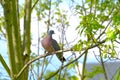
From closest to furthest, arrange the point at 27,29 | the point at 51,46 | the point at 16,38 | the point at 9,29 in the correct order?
the point at 9,29, the point at 16,38, the point at 51,46, the point at 27,29

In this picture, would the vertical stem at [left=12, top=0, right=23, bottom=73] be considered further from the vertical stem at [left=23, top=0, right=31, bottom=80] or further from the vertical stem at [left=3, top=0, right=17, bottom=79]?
the vertical stem at [left=23, top=0, right=31, bottom=80]

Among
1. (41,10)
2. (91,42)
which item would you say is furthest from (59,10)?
(91,42)

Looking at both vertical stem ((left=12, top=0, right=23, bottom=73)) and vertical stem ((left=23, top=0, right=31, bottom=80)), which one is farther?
vertical stem ((left=23, top=0, right=31, bottom=80))

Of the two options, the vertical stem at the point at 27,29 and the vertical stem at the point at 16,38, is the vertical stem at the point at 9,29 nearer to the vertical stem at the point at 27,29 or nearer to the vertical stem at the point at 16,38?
the vertical stem at the point at 16,38

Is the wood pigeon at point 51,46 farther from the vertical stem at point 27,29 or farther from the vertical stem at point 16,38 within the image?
the vertical stem at point 16,38

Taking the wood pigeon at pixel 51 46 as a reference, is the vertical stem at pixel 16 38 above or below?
above

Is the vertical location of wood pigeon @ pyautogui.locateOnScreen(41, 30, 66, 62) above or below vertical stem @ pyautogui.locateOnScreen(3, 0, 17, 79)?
below

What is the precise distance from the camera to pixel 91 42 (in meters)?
2.33

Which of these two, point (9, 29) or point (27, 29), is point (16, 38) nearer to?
point (9, 29)

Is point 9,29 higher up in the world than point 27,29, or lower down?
higher up

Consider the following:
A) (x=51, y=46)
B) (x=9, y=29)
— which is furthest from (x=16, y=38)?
(x=51, y=46)

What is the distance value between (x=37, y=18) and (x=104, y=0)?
4.09ft

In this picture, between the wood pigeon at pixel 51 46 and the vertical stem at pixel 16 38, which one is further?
the wood pigeon at pixel 51 46

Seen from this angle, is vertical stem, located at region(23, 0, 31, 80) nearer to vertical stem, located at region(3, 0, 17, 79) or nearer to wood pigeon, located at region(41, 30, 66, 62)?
wood pigeon, located at region(41, 30, 66, 62)
